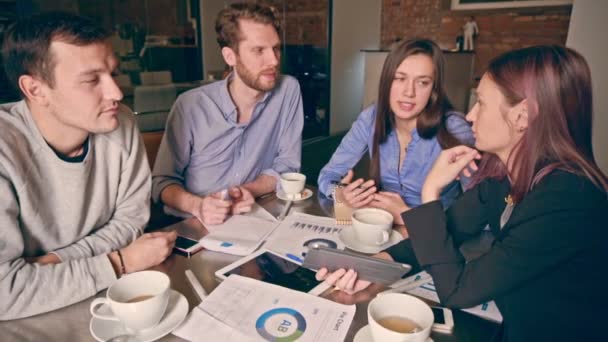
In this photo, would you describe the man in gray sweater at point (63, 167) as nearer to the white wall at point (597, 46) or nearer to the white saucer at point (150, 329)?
the white saucer at point (150, 329)

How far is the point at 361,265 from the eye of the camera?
3.00 feet

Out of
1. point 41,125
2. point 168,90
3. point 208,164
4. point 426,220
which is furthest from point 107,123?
point 168,90

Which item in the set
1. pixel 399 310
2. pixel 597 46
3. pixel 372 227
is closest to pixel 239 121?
pixel 372 227

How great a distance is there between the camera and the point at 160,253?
3.37ft

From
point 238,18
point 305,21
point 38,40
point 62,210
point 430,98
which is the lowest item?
point 62,210

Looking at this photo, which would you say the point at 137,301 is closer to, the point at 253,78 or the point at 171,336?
the point at 171,336

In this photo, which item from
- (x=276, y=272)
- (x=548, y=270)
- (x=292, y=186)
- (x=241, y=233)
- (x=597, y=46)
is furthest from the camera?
(x=597, y=46)

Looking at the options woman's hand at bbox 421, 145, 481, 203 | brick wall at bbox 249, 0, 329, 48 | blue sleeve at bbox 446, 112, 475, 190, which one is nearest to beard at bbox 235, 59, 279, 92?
blue sleeve at bbox 446, 112, 475, 190

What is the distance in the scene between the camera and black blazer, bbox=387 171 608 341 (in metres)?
0.85

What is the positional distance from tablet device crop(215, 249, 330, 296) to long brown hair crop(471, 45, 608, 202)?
540 millimetres

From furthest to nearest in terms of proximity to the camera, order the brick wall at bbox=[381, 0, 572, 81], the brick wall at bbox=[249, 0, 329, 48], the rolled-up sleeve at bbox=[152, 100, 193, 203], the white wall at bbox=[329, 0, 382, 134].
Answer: the white wall at bbox=[329, 0, 382, 134], the brick wall at bbox=[249, 0, 329, 48], the brick wall at bbox=[381, 0, 572, 81], the rolled-up sleeve at bbox=[152, 100, 193, 203]

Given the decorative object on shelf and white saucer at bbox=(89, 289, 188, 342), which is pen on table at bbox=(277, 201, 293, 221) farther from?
the decorative object on shelf

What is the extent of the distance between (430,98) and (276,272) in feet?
3.61

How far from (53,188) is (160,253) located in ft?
1.08
